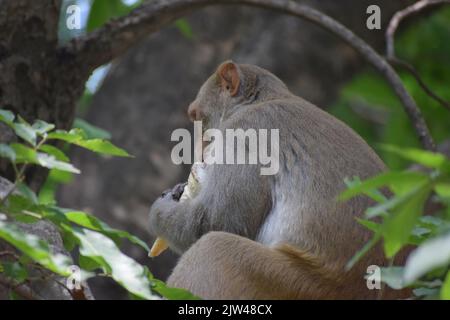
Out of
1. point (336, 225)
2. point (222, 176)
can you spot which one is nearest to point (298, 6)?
point (222, 176)

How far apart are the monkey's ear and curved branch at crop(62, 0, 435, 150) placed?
1.93 feet

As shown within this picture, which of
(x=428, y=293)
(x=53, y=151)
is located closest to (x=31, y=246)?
(x=53, y=151)

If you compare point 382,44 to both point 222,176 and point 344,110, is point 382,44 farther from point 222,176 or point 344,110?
point 222,176

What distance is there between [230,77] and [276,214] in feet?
5.75

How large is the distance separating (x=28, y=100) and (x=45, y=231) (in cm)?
139

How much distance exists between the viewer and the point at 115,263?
384cm

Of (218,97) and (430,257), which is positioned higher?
(218,97)

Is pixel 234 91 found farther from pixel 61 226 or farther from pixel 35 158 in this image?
pixel 35 158

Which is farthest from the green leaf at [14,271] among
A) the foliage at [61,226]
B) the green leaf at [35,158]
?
the green leaf at [35,158]

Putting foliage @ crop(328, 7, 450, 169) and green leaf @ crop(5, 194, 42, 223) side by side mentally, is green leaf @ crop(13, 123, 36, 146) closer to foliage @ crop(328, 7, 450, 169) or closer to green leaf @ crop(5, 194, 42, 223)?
green leaf @ crop(5, 194, 42, 223)

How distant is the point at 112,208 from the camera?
11.1 metres

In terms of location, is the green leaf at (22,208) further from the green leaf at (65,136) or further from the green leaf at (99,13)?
the green leaf at (99,13)

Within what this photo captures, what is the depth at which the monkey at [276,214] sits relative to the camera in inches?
209
